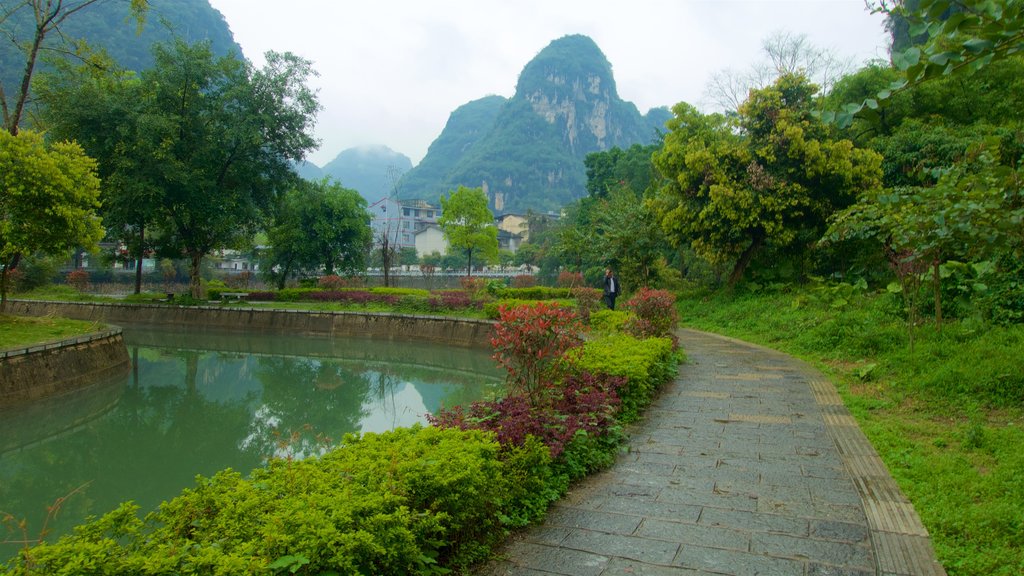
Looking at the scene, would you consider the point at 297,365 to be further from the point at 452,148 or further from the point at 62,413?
the point at 452,148

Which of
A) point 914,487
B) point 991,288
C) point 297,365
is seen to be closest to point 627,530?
point 914,487

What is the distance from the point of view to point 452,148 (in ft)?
424

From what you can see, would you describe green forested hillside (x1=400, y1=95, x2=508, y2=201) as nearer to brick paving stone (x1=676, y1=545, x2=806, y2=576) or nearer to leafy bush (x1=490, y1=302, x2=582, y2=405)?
leafy bush (x1=490, y1=302, x2=582, y2=405)

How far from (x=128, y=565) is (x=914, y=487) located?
13.9 ft

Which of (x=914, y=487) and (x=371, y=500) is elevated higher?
(x=371, y=500)

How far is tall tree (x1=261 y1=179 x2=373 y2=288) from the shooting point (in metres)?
26.6

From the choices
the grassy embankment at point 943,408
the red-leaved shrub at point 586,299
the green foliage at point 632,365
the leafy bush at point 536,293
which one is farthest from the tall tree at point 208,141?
the grassy embankment at point 943,408

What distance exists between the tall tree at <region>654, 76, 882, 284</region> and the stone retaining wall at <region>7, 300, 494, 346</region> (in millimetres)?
6454

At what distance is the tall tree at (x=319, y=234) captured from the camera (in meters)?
26.6

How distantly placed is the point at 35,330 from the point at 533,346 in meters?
11.9

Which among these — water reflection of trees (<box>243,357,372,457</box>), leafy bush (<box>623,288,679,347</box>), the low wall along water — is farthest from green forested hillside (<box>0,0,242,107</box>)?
leafy bush (<box>623,288,679,347</box>)

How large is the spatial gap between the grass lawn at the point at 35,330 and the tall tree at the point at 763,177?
14.3 m

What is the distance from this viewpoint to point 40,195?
11.0 meters

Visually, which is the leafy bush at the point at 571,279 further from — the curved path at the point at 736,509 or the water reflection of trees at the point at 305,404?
the curved path at the point at 736,509
